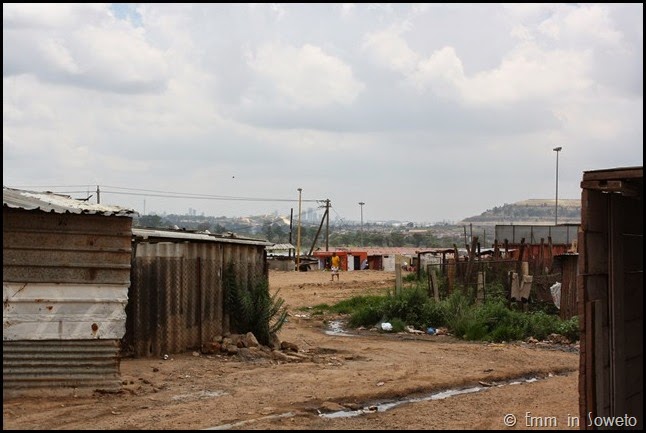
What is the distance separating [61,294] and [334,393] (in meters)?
3.85

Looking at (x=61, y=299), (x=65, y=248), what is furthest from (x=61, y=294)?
(x=65, y=248)

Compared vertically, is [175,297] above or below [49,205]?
below

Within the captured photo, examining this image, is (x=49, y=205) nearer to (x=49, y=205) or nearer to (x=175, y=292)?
(x=49, y=205)

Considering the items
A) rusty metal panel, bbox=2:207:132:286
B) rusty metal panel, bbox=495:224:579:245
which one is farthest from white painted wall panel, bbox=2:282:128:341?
rusty metal panel, bbox=495:224:579:245

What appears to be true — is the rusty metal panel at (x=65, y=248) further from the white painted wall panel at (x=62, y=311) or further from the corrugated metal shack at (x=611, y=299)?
the corrugated metal shack at (x=611, y=299)

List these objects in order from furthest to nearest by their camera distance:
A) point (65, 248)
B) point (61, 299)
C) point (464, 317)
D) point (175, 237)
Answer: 1. point (464, 317)
2. point (175, 237)
3. point (65, 248)
4. point (61, 299)

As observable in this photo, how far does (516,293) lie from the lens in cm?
2295

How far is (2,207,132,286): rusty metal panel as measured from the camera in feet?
36.1

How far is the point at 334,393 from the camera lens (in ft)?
Result: 39.0

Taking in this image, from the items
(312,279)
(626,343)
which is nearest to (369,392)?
(626,343)

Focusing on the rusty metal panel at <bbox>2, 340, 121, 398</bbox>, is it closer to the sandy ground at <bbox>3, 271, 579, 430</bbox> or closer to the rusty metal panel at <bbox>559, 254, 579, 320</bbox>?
the sandy ground at <bbox>3, 271, 579, 430</bbox>

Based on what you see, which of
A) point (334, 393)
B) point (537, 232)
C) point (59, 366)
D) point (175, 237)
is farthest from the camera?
point (537, 232)

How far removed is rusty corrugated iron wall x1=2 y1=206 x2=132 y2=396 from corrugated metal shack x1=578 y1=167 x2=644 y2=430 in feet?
Answer: 19.6

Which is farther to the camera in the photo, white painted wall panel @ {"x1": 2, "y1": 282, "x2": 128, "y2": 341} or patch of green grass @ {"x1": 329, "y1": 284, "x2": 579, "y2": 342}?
patch of green grass @ {"x1": 329, "y1": 284, "x2": 579, "y2": 342}
